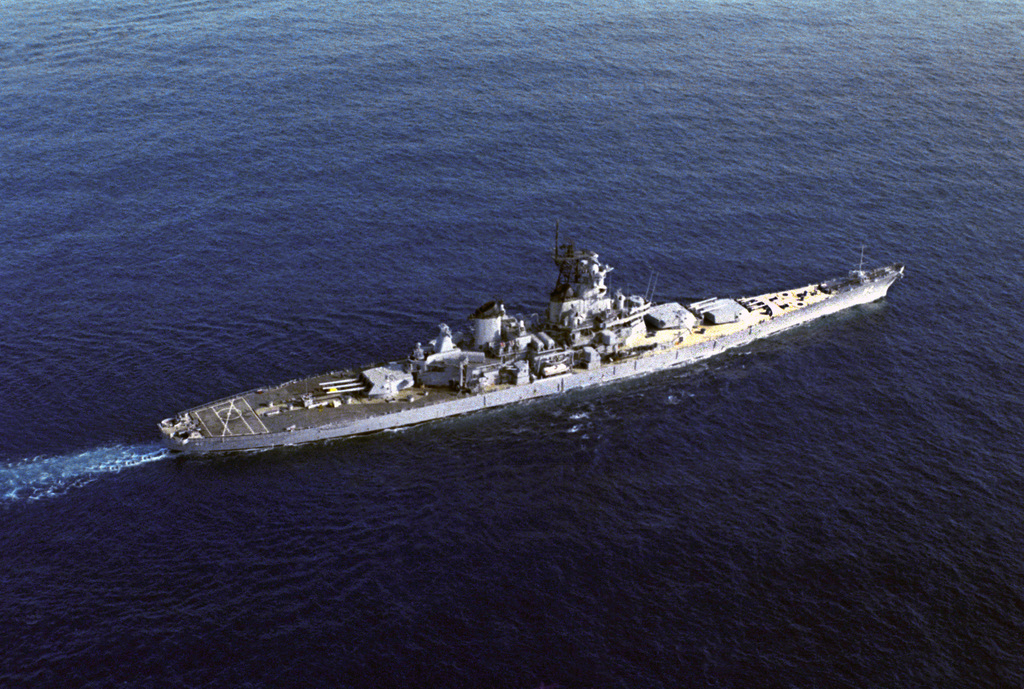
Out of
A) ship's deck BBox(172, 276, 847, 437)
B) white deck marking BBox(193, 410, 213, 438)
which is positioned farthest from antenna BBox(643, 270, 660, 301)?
white deck marking BBox(193, 410, 213, 438)


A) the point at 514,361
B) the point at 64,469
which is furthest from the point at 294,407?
the point at 514,361

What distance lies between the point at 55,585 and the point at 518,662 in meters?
47.9

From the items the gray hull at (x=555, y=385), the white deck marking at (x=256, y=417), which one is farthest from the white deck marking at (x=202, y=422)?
the white deck marking at (x=256, y=417)

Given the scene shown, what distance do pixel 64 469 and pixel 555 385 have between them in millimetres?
62439

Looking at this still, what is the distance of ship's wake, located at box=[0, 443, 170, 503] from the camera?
11588 cm

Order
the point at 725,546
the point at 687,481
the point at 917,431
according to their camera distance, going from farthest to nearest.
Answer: the point at 917,431 < the point at 687,481 < the point at 725,546

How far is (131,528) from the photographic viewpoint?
111 m

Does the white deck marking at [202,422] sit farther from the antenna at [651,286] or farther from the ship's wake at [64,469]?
the antenna at [651,286]

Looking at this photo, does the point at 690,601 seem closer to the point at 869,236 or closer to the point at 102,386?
the point at 102,386

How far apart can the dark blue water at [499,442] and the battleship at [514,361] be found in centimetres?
293

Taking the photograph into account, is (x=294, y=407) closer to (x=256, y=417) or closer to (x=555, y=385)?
(x=256, y=417)

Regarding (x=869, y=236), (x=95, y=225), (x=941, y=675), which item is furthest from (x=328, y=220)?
(x=941, y=675)

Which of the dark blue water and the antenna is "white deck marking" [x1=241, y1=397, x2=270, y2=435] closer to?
the dark blue water

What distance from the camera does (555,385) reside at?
139125 millimetres
